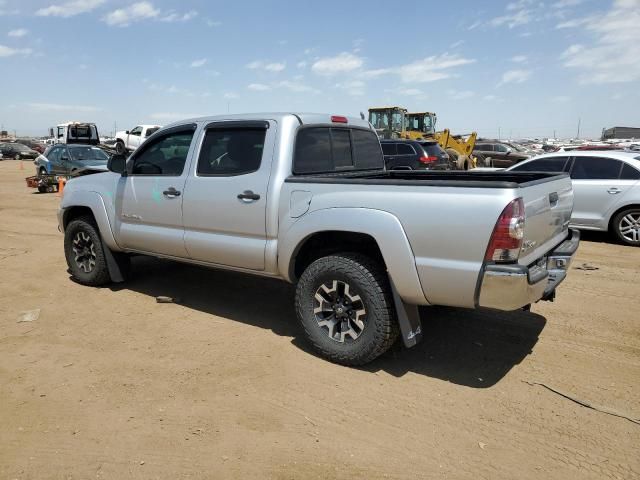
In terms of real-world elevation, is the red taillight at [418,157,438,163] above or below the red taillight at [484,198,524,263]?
above

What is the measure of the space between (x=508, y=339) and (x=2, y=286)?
570cm

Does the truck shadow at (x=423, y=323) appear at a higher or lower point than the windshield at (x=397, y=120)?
lower

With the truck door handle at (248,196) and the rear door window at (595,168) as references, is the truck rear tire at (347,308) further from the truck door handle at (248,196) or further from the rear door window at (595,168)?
the rear door window at (595,168)

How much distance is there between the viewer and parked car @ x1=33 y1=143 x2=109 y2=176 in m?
17.7

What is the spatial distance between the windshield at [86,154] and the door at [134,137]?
31.8 feet

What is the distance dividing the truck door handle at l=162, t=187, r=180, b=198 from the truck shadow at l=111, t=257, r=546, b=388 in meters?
1.23

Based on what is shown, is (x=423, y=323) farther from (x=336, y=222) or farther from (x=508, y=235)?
(x=508, y=235)

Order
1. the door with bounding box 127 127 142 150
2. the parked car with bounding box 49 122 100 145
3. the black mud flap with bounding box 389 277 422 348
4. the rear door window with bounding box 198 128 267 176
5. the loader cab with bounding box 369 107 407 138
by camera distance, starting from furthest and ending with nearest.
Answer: the parked car with bounding box 49 122 100 145
the door with bounding box 127 127 142 150
the loader cab with bounding box 369 107 407 138
the rear door window with bounding box 198 128 267 176
the black mud flap with bounding box 389 277 422 348

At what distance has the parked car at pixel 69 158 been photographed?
58.1 feet

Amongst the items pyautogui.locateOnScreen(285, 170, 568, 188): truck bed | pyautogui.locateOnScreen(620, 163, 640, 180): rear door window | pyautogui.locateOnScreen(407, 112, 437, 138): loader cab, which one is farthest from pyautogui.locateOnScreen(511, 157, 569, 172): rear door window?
pyautogui.locateOnScreen(407, 112, 437, 138): loader cab

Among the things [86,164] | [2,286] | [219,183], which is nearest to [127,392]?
[219,183]

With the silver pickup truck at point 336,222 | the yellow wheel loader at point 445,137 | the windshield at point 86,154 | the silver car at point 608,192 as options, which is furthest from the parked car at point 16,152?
the silver car at point 608,192

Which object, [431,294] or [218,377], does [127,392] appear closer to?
[218,377]

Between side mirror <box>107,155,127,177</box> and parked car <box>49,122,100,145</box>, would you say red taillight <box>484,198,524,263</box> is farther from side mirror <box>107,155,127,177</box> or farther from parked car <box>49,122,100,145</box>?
parked car <box>49,122,100,145</box>
